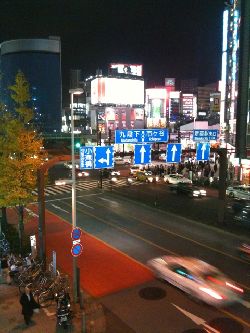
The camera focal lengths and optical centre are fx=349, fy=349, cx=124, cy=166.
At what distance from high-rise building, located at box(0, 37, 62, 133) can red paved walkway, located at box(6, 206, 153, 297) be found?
149505mm

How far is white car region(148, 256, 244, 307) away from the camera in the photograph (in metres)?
13.5

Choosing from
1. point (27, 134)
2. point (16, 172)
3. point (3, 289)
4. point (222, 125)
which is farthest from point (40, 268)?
point (222, 125)

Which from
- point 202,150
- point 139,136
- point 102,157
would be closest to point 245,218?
point 202,150

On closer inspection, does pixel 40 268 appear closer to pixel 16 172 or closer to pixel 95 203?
pixel 16 172

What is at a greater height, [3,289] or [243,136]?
[243,136]

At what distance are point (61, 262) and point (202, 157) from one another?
14873mm

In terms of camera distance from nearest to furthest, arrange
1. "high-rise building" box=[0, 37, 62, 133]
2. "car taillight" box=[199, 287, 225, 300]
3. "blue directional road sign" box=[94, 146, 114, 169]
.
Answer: "car taillight" box=[199, 287, 225, 300]
"blue directional road sign" box=[94, 146, 114, 169]
"high-rise building" box=[0, 37, 62, 133]

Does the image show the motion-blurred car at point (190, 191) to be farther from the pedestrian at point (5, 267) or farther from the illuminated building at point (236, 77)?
the pedestrian at point (5, 267)

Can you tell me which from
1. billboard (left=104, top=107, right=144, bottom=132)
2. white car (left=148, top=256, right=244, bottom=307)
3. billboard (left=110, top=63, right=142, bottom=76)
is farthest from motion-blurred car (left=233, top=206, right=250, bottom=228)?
billboard (left=110, top=63, right=142, bottom=76)

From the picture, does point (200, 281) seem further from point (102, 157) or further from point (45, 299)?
point (102, 157)

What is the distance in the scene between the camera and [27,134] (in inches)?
758

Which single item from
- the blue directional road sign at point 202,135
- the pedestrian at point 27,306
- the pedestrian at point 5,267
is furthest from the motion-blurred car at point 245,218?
the pedestrian at point 27,306

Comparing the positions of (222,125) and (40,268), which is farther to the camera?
(222,125)

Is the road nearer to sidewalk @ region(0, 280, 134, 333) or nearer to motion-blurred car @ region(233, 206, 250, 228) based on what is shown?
sidewalk @ region(0, 280, 134, 333)
